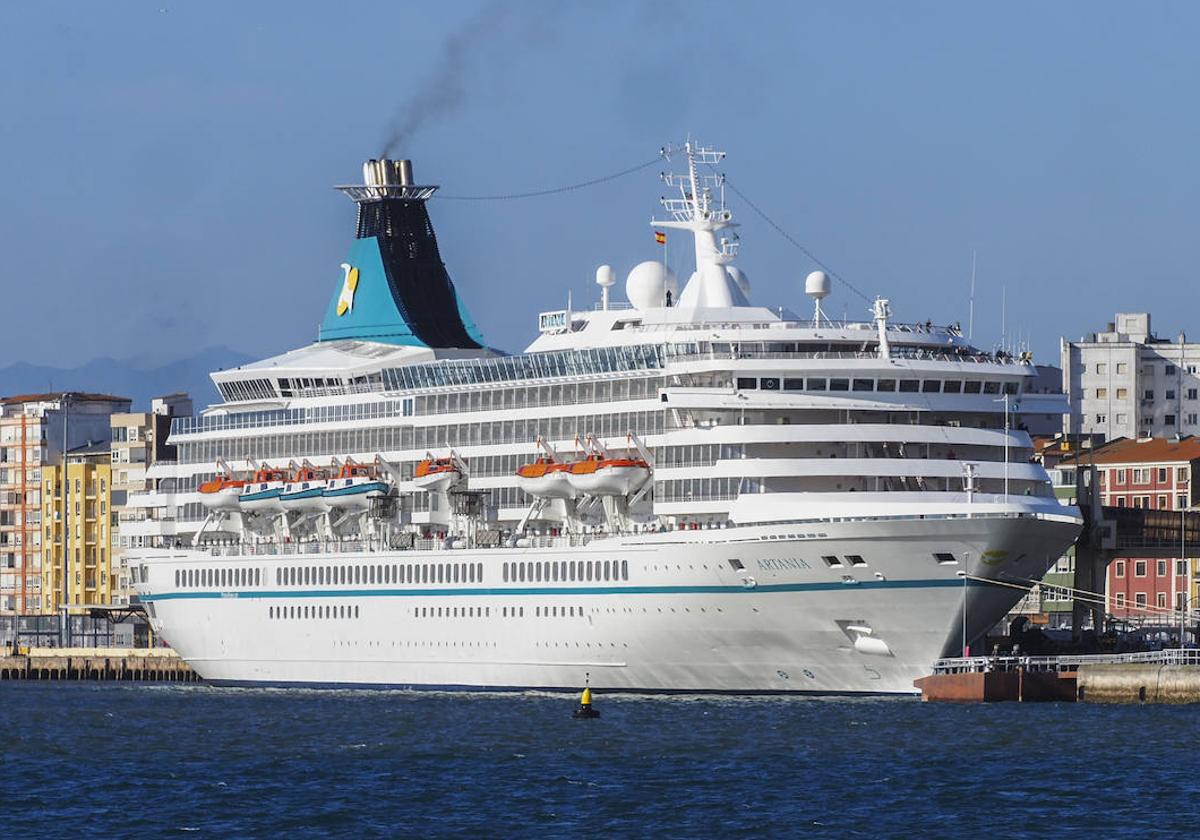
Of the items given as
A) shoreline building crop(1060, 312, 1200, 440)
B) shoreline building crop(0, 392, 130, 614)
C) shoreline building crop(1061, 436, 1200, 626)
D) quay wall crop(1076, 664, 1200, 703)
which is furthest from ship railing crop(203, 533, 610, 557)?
shoreline building crop(1060, 312, 1200, 440)

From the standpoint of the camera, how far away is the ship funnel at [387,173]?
94562mm

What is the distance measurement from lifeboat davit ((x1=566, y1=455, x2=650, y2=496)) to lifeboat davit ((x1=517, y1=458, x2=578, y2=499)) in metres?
0.69

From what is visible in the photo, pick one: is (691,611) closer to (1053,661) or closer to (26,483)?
(1053,661)

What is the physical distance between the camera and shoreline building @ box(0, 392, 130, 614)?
13612 cm

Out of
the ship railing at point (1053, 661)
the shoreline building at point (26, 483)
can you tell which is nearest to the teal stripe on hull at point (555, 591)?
the ship railing at point (1053, 661)

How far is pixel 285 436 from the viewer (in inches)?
3506

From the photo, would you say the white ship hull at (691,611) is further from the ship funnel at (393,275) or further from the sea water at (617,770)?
the ship funnel at (393,275)

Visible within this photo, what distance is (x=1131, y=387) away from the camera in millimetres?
152500

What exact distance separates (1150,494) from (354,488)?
45462mm

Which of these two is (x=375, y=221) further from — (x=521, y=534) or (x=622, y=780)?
(x=622, y=780)

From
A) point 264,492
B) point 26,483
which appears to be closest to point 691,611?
point 264,492

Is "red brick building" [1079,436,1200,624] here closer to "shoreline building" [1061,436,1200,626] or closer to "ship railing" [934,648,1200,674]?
"shoreline building" [1061,436,1200,626]

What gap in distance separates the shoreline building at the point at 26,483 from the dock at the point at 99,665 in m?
16.5

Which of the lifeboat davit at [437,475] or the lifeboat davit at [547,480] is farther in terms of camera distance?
the lifeboat davit at [437,475]
